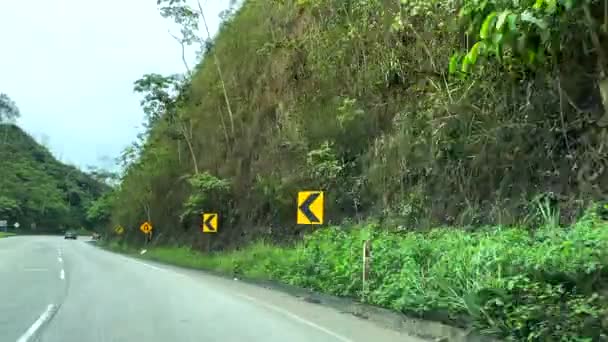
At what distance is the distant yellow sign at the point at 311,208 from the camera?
1833cm

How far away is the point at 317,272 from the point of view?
58.1 ft

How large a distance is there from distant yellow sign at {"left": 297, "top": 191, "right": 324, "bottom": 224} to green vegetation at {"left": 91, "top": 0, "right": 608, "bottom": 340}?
2.73 feet

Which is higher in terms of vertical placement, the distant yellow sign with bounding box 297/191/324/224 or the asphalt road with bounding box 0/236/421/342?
the distant yellow sign with bounding box 297/191/324/224

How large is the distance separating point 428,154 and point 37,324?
10865 mm

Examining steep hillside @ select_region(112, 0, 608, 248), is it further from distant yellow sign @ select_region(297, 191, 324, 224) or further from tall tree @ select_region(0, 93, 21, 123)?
tall tree @ select_region(0, 93, 21, 123)

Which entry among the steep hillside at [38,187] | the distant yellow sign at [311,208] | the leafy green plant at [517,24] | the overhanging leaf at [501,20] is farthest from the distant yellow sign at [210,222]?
the steep hillside at [38,187]

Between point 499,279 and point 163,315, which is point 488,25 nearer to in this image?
point 499,279

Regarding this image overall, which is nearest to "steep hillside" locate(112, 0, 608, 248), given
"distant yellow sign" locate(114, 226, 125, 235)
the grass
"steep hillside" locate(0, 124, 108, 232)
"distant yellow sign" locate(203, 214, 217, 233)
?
"distant yellow sign" locate(203, 214, 217, 233)

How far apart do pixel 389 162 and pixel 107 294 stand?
28.9ft

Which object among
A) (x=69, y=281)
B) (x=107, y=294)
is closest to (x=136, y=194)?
(x=69, y=281)

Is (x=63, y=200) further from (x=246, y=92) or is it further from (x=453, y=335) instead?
(x=453, y=335)

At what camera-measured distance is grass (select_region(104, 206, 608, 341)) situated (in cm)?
837

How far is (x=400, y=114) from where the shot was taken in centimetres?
2080

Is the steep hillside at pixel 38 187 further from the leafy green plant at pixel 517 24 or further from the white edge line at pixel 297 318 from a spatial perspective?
the leafy green plant at pixel 517 24
